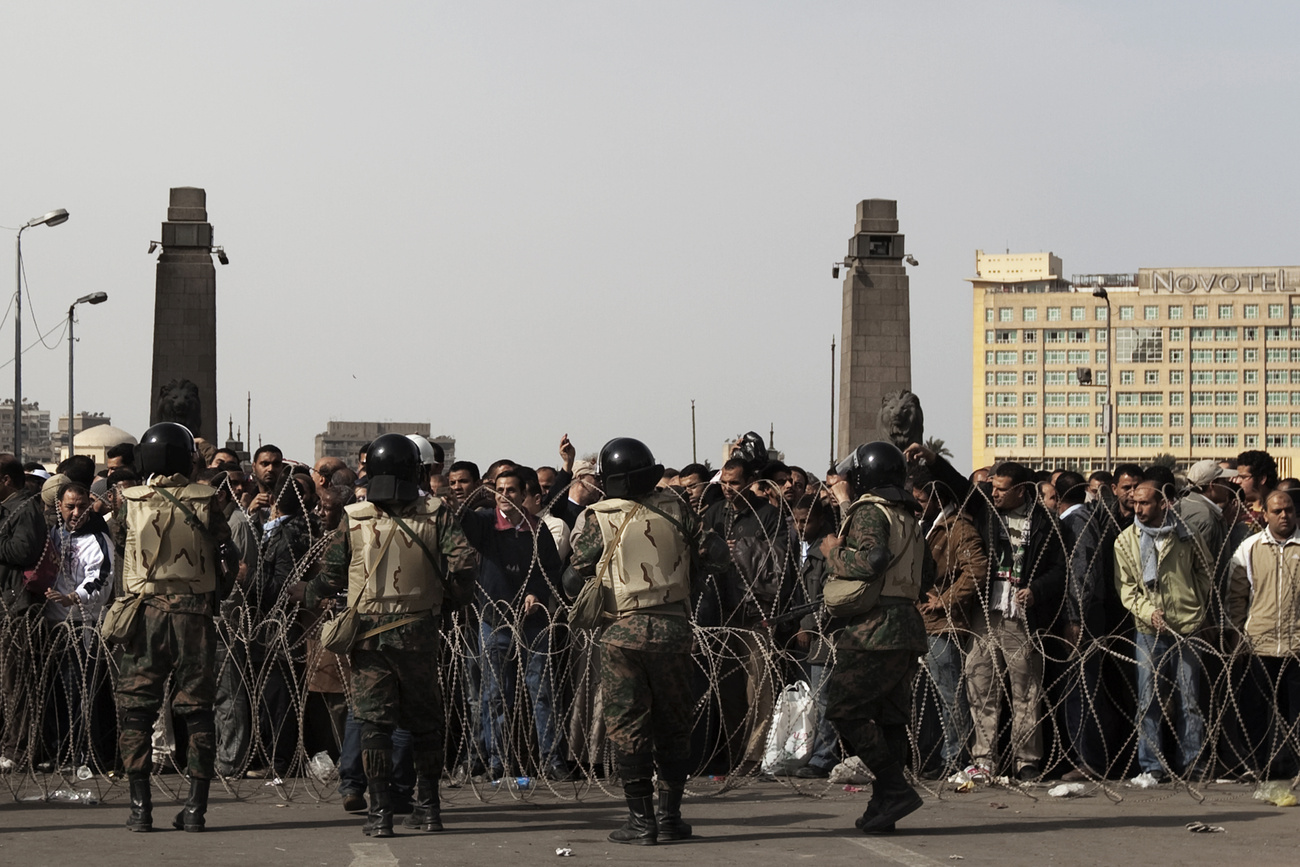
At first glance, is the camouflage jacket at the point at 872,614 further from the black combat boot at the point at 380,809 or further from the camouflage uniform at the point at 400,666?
the black combat boot at the point at 380,809

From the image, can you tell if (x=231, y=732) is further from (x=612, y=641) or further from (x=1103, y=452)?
(x=1103, y=452)

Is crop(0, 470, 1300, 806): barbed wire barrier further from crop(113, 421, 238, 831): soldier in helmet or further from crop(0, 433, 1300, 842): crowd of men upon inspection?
crop(113, 421, 238, 831): soldier in helmet

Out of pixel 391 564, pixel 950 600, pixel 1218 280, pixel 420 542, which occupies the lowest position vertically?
pixel 950 600

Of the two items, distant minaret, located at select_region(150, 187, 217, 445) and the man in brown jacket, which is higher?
distant minaret, located at select_region(150, 187, 217, 445)

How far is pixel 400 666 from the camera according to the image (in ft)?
29.4

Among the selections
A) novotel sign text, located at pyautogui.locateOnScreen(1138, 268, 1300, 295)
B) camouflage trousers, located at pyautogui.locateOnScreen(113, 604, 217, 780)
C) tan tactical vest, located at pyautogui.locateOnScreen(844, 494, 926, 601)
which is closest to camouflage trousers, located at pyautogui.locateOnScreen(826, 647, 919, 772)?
tan tactical vest, located at pyautogui.locateOnScreen(844, 494, 926, 601)

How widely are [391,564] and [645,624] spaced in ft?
4.06

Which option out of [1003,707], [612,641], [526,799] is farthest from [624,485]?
[1003,707]

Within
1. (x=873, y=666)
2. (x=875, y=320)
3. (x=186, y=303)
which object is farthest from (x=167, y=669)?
(x=875, y=320)

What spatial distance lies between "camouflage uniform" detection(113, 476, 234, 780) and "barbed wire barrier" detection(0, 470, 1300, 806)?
1.23m

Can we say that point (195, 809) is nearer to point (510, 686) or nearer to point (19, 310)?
point (510, 686)

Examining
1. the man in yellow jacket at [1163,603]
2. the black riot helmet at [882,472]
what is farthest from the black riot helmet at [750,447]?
the black riot helmet at [882,472]

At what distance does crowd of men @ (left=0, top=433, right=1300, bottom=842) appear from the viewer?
36.3 feet

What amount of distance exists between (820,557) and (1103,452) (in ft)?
453
